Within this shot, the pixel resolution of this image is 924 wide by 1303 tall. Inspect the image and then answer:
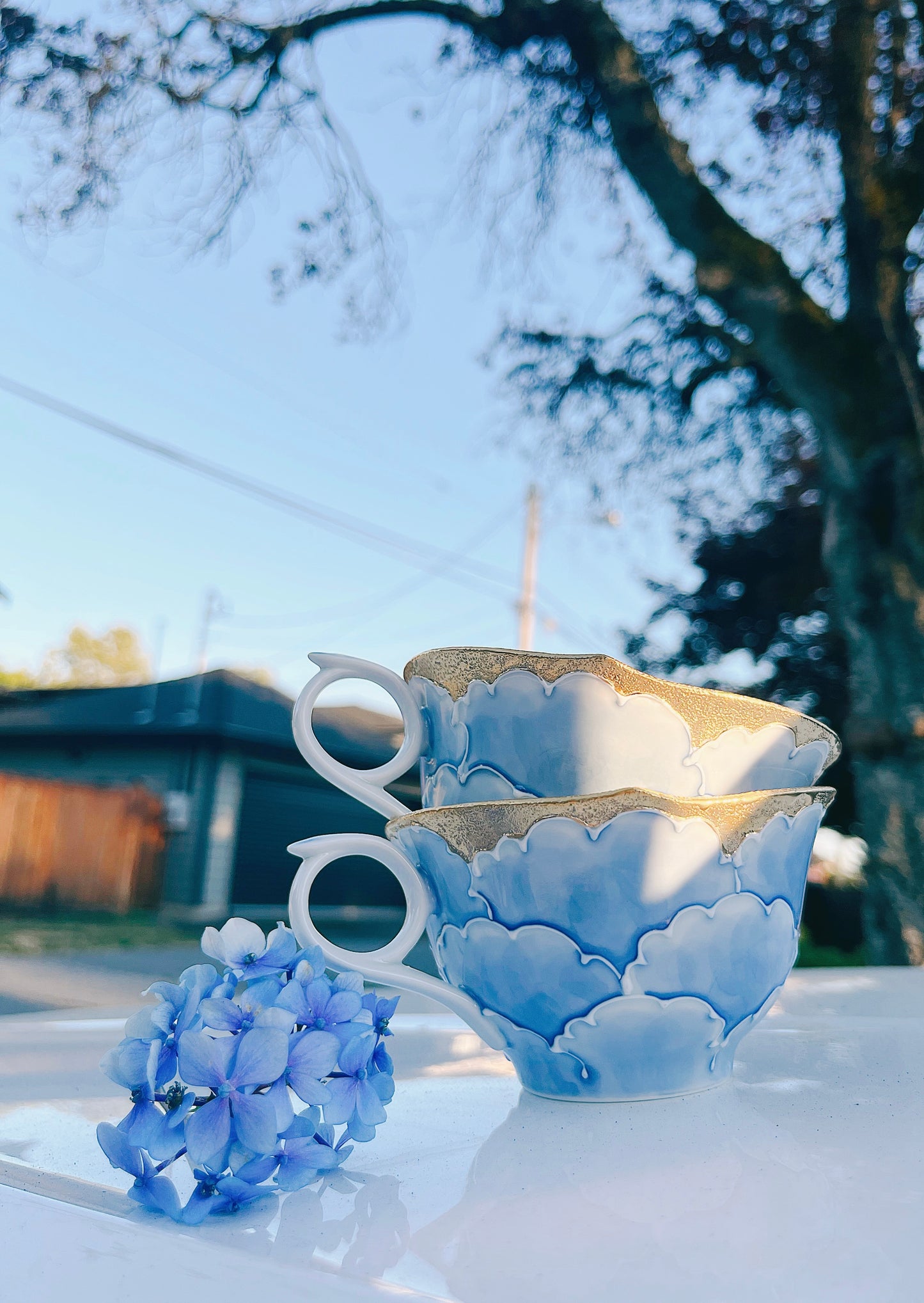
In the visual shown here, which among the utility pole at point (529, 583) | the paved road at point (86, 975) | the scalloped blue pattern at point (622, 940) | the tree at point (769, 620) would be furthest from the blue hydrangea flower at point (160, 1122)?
the utility pole at point (529, 583)

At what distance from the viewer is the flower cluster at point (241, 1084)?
205 mm

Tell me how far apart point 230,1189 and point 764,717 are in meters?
0.25

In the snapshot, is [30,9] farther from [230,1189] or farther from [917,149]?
[230,1189]

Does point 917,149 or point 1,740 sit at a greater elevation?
point 917,149

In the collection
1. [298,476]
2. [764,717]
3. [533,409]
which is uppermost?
→ [298,476]

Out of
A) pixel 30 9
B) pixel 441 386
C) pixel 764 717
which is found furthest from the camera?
pixel 441 386

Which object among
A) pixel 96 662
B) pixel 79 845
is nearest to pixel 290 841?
pixel 79 845

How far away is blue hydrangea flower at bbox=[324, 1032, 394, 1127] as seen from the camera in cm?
24

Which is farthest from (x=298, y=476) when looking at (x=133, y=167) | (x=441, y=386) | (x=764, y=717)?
(x=764, y=717)

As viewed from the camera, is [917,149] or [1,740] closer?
[917,149]

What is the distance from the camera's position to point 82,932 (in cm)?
198

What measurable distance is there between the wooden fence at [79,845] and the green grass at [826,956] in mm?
2552

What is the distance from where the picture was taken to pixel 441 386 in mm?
4008

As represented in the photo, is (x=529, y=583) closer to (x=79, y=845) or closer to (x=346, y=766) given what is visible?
(x=79, y=845)
